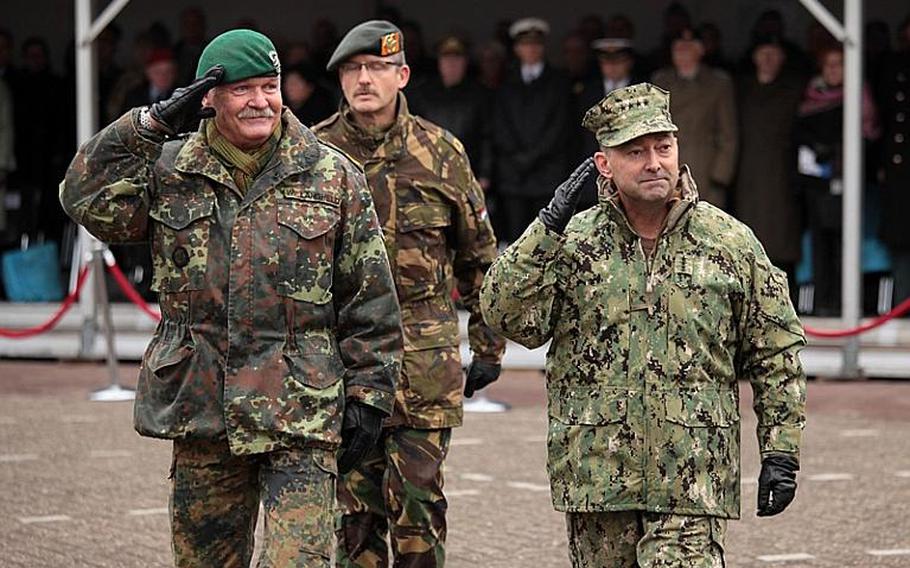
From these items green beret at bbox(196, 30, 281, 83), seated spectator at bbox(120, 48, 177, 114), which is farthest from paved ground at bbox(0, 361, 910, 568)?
seated spectator at bbox(120, 48, 177, 114)

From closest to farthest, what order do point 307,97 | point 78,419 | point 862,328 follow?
point 78,419 → point 862,328 → point 307,97

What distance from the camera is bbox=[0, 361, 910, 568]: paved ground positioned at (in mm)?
8008

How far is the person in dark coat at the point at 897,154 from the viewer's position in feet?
46.8

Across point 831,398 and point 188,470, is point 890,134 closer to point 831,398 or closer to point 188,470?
point 831,398

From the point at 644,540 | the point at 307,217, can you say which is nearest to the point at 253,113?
the point at 307,217

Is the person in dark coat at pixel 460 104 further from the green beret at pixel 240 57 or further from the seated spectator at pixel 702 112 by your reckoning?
the green beret at pixel 240 57

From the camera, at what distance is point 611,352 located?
17.4 ft

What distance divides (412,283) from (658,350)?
1596 mm

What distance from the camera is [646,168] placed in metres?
5.28

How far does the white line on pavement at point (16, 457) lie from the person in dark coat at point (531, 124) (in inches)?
208

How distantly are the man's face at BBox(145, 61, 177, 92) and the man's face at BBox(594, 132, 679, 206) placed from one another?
1103 cm

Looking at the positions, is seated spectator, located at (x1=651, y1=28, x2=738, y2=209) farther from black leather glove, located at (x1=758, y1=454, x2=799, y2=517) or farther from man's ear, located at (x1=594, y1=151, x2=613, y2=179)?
black leather glove, located at (x1=758, y1=454, x2=799, y2=517)

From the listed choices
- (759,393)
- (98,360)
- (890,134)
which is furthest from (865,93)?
(759,393)

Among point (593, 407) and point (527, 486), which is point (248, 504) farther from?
point (527, 486)
